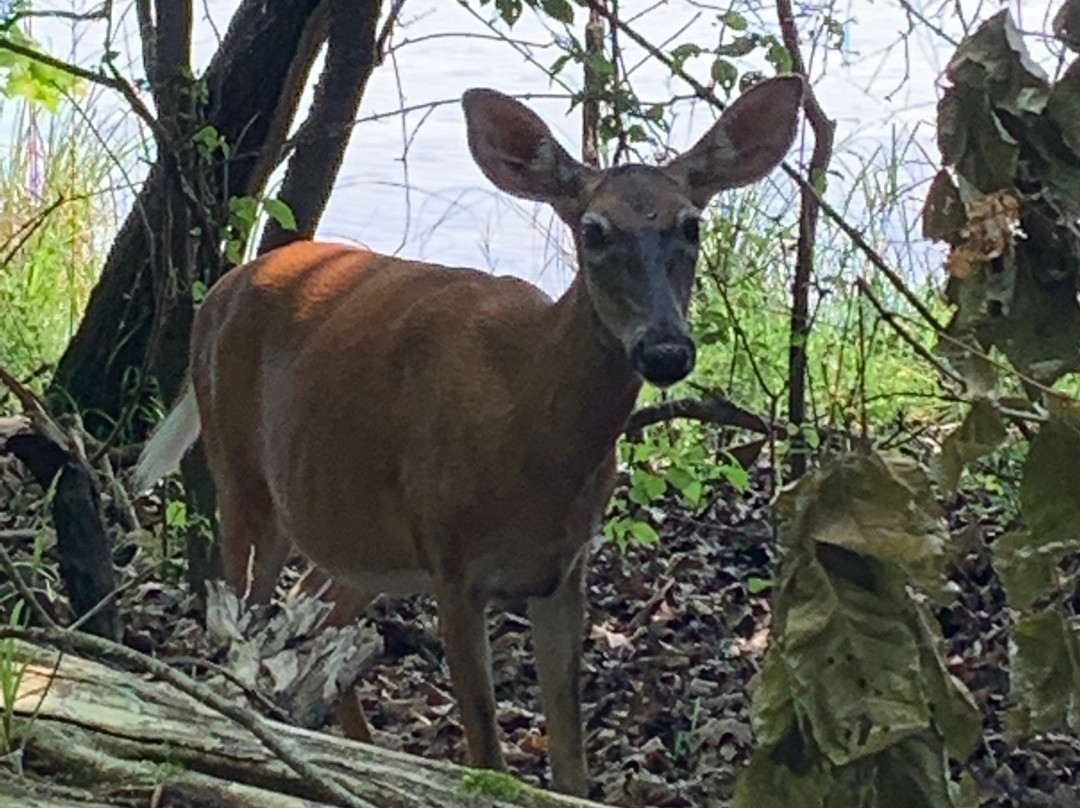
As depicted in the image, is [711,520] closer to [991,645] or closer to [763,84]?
[991,645]

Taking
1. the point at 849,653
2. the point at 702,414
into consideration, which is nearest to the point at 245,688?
the point at 849,653

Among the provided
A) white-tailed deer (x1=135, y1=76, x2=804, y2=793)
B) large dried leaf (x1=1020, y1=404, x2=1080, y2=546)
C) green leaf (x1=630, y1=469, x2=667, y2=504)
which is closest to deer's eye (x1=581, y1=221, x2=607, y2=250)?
white-tailed deer (x1=135, y1=76, x2=804, y2=793)

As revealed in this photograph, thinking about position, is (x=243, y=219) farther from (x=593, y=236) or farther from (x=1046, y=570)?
(x=1046, y=570)

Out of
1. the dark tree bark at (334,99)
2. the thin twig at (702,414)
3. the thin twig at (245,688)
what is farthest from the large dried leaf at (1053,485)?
the dark tree bark at (334,99)

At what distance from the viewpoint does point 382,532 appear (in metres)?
4.19

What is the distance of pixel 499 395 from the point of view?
12.8ft

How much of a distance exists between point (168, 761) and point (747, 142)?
2029 millimetres

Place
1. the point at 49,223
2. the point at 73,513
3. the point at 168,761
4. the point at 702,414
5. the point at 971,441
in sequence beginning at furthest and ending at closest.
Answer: the point at 49,223, the point at 702,414, the point at 73,513, the point at 168,761, the point at 971,441

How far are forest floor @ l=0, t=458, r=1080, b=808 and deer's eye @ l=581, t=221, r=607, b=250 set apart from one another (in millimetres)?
914

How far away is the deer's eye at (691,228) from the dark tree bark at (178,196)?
1.37 meters

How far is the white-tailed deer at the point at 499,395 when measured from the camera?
3732mm

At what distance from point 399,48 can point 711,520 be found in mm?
1664

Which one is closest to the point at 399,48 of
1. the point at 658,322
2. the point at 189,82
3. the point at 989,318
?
the point at 189,82

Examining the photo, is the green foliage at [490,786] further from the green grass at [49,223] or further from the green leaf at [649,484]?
the green grass at [49,223]
